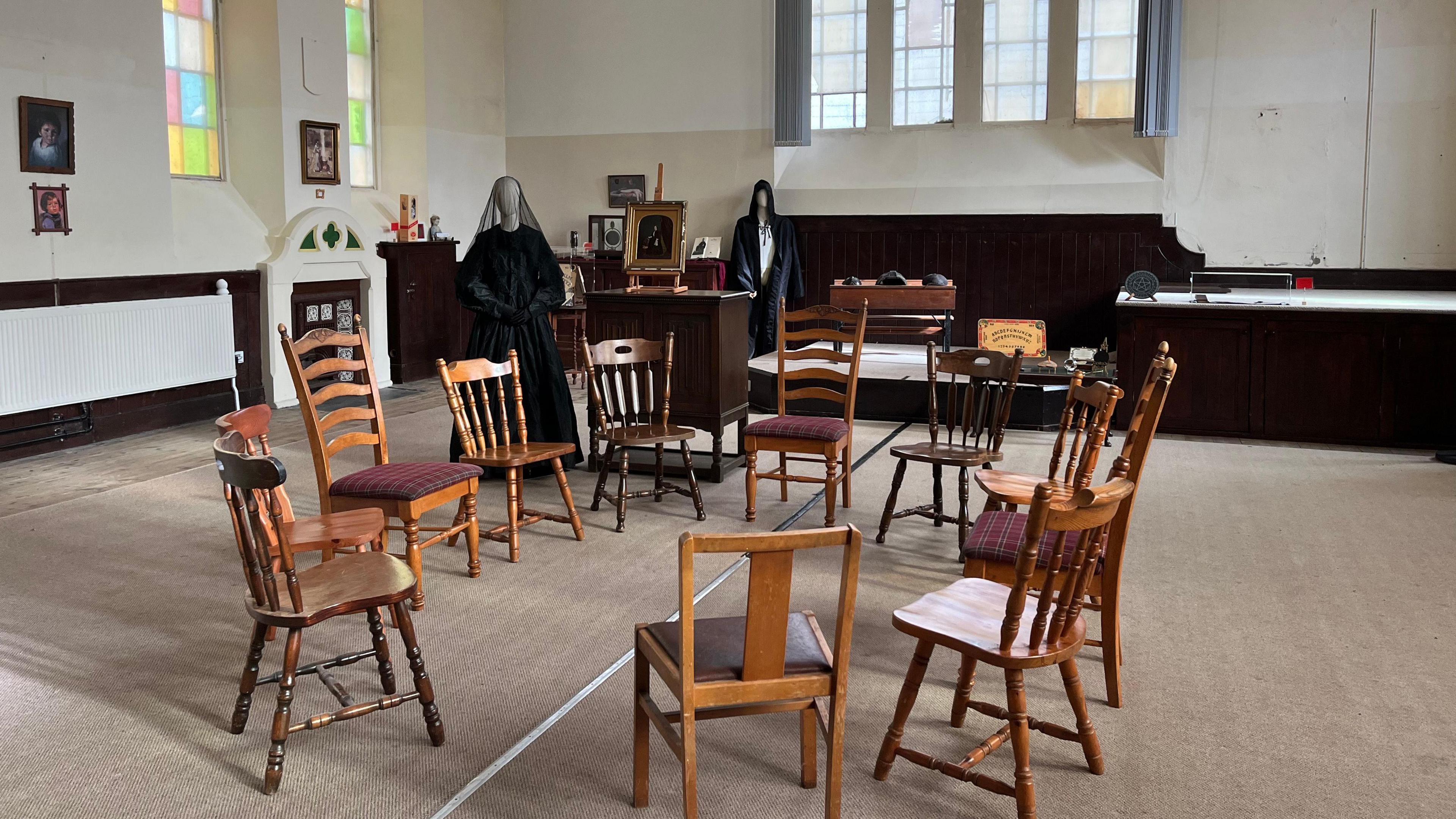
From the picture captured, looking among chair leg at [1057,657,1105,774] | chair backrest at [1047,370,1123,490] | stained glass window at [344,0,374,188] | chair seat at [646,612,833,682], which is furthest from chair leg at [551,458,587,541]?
stained glass window at [344,0,374,188]

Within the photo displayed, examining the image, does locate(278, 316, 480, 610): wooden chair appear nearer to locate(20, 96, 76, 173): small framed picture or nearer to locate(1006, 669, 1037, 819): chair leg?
locate(1006, 669, 1037, 819): chair leg

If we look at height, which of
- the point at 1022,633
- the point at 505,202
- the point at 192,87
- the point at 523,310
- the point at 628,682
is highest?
the point at 192,87

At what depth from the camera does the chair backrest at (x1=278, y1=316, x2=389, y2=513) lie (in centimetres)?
409

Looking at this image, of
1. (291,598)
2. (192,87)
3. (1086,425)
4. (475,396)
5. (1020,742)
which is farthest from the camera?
(192,87)

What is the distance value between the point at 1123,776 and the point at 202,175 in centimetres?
800

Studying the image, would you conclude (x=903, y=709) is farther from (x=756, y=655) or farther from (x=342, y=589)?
(x=342, y=589)

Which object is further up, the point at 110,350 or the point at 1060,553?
the point at 110,350

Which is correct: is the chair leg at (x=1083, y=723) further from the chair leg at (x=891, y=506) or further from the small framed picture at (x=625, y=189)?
the small framed picture at (x=625, y=189)

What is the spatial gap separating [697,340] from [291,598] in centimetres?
345

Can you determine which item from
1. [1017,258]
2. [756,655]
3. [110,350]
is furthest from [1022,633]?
[1017,258]

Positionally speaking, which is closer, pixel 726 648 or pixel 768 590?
pixel 768 590

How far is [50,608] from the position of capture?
4.18 metres

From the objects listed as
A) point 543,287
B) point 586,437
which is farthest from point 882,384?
point 543,287

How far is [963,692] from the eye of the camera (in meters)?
3.03
